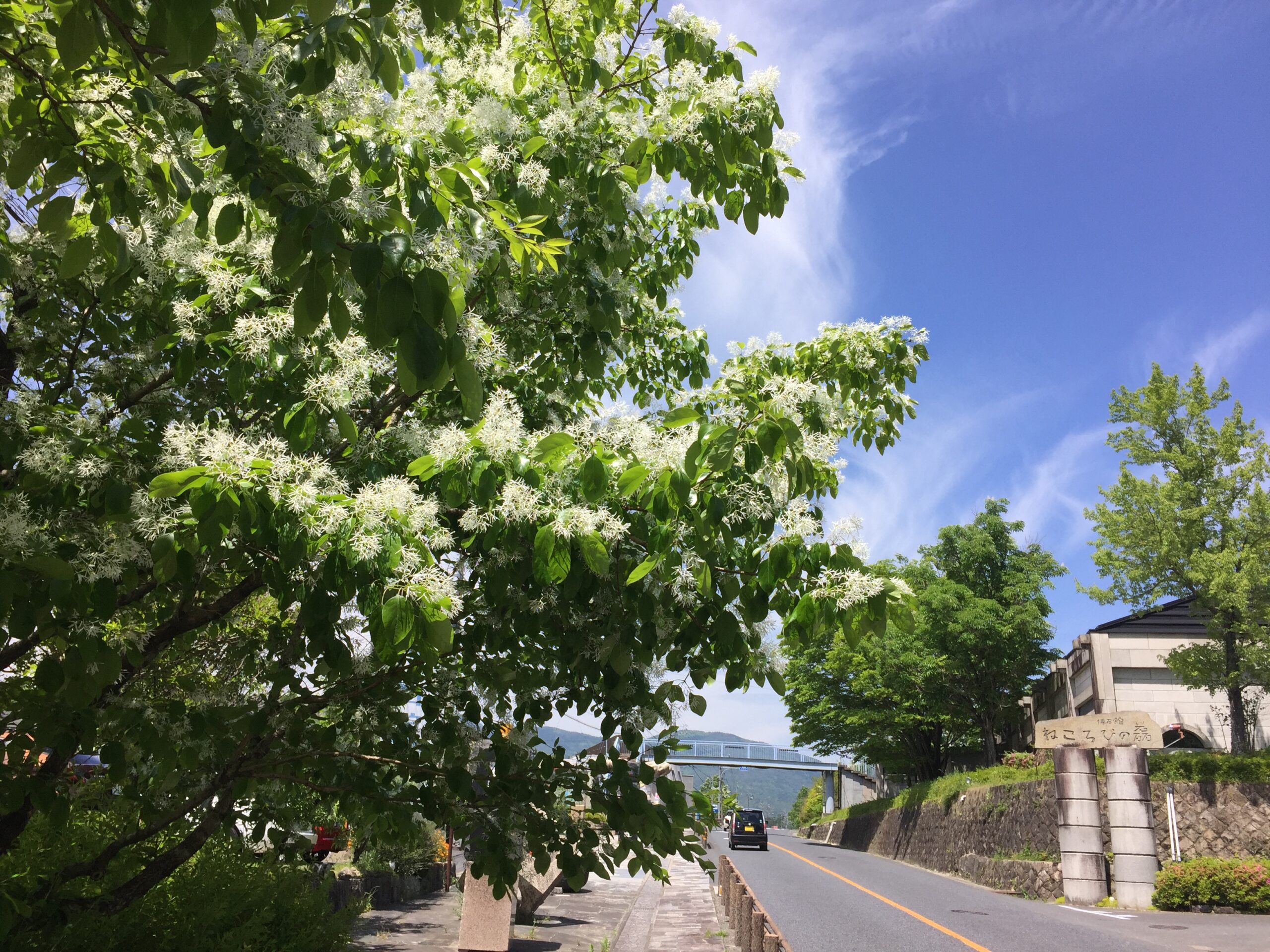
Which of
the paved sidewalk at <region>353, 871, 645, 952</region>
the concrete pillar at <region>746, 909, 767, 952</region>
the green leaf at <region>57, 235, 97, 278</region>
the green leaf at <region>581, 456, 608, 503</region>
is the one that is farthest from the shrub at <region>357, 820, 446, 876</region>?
the green leaf at <region>57, 235, 97, 278</region>

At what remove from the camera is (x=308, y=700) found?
4758 mm

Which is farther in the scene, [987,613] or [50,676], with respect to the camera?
[987,613]

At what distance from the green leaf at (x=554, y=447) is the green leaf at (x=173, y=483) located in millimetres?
1084

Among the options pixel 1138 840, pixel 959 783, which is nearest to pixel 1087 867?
pixel 1138 840

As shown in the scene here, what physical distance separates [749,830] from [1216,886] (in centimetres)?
3043

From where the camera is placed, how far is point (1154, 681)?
3091 centimetres

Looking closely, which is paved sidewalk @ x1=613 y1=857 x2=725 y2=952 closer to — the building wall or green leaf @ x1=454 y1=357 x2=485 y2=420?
green leaf @ x1=454 y1=357 x2=485 y2=420

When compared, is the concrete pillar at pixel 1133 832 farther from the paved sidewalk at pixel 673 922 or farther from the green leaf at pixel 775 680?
the green leaf at pixel 775 680

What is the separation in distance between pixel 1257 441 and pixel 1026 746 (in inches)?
A: 788

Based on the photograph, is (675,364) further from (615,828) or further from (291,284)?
(291,284)

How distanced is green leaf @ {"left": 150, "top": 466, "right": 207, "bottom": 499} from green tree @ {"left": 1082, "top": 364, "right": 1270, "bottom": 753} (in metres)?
27.0

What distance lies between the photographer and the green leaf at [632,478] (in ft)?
9.86

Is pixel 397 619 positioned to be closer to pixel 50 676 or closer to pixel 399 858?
pixel 50 676

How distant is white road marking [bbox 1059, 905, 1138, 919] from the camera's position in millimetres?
15727
